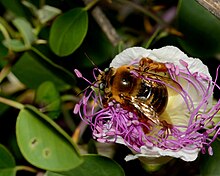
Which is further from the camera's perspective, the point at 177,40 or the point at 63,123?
the point at 63,123

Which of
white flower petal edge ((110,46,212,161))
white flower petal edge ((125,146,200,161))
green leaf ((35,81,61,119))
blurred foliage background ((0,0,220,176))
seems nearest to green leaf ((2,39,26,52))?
blurred foliage background ((0,0,220,176))

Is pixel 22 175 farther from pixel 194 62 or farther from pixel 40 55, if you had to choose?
pixel 194 62

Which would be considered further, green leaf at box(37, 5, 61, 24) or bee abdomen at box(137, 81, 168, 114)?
green leaf at box(37, 5, 61, 24)

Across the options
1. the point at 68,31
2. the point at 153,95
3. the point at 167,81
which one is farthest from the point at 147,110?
the point at 68,31

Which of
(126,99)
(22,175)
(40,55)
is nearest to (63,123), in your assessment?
(22,175)

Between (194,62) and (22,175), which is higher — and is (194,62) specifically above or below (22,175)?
above

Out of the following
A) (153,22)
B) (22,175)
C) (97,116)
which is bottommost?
(22,175)

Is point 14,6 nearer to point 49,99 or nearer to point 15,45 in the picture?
point 15,45

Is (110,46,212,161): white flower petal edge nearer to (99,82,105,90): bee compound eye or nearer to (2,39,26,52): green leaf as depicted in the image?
(99,82,105,90): bee compound eye
